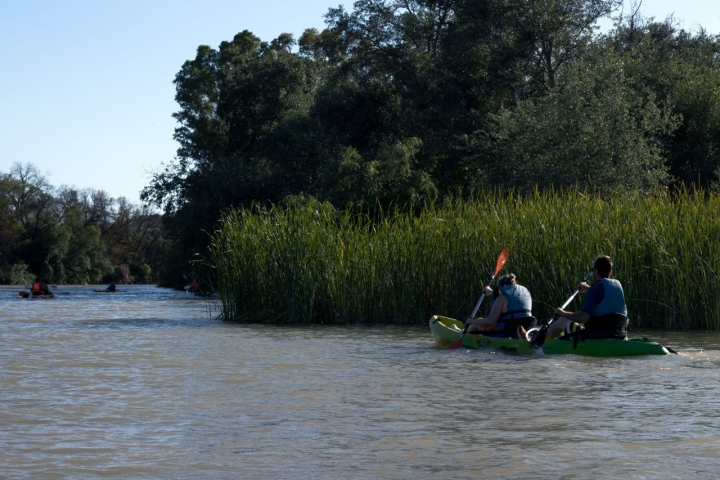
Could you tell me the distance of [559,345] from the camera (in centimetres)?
1311

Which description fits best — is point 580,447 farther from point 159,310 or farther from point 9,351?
point 159,310

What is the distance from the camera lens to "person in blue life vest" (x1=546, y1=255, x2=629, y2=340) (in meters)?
12.6

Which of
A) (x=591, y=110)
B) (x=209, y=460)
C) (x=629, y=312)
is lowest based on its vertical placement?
(x=209, y=460)

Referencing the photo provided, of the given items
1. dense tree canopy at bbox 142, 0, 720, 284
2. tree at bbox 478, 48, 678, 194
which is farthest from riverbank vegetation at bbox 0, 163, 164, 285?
tree at bbox 478, 48, 678, 194

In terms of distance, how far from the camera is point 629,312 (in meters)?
17.0

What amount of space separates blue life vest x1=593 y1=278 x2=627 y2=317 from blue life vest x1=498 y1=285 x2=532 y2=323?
1448mm

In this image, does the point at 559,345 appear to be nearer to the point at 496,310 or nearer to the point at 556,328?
the point at 556,328

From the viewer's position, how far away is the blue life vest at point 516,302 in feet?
45.4

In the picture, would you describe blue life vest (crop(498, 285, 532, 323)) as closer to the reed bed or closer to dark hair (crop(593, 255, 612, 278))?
dark hair (crop(593, 255, 612, 278))

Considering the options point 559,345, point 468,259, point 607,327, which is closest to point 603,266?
point 607,327

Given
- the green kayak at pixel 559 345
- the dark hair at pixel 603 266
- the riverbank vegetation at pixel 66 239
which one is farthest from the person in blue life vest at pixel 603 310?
the riverbank vegetation at pixel 66 239

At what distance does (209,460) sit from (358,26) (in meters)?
36.3

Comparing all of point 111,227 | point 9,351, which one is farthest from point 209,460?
point 111,227

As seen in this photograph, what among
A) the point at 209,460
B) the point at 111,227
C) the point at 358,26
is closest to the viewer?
the point at 209,460
